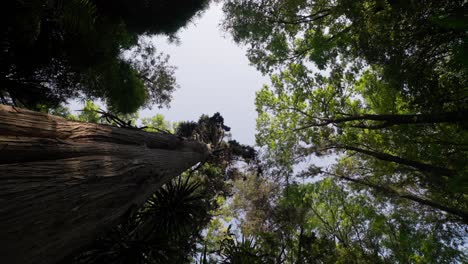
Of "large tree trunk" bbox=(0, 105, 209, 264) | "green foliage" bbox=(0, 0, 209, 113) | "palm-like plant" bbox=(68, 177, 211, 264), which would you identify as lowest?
"palm-like plant" bbox=(68, 177, 211, 264)

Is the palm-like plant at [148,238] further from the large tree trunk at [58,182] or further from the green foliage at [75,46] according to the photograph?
the green foliage at [75,46]

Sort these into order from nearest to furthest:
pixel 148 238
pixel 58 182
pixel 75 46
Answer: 1. pixel 58 182
2. pixel 148 238
3. pixel 75 46

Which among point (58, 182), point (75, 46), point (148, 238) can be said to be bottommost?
point (148, 238)

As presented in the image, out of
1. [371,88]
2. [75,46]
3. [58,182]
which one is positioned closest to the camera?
[58,182]

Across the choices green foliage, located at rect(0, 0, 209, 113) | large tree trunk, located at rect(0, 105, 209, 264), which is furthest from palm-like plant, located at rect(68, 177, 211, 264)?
green foliage, located at rect(0, 0, 209, 113)

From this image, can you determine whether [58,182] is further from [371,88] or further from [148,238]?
[371,88]

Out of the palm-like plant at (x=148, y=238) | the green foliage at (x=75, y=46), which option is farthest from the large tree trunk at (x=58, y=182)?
the green foliage at (x=75, y=46)

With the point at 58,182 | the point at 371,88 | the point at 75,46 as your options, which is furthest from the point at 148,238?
the point at 371,88

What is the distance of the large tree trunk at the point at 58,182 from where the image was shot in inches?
57.7

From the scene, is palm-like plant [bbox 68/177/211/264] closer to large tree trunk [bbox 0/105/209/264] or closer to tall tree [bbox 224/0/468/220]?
large tree trunk [bbox 0/105/209/264]

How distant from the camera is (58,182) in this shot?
1832 millimetres

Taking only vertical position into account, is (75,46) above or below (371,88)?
below

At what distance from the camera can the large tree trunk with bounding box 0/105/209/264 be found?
1.47m

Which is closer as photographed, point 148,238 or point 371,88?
point 148,238
